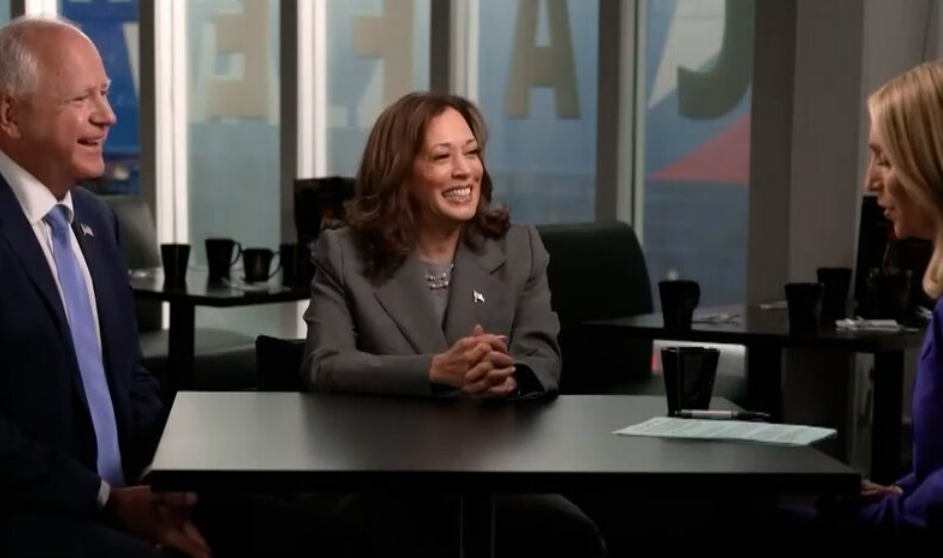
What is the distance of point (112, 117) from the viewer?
2.84 metres

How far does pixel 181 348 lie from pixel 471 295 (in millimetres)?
1972

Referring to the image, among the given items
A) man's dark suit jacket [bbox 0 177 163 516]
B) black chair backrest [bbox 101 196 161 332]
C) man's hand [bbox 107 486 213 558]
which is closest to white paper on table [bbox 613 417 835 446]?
man's hand [bbox 107 486 213 558]

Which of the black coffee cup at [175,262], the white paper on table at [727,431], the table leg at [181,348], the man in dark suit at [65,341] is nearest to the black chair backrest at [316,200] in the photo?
the black coffee cup at [175,262]

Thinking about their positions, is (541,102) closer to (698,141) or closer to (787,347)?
(698,141)

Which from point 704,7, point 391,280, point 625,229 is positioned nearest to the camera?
point 391,280

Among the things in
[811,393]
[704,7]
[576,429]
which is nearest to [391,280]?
[576,429]

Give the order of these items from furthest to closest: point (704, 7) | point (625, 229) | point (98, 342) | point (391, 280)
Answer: point (704, 7)
point (625, 229)
point (391, 280)
point (98, 342)

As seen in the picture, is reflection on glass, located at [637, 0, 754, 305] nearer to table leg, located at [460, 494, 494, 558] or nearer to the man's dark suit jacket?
the man's dark suit jacket

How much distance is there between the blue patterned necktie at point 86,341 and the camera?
2764 millimetres

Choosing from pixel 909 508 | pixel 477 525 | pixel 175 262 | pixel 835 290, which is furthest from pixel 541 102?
pixel 909 508

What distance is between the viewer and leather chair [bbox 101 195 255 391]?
219 inches

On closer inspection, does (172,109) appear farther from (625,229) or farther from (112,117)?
(112,117)

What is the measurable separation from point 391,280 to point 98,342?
64 centimetres

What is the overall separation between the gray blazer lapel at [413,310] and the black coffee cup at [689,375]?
25.8 inches
